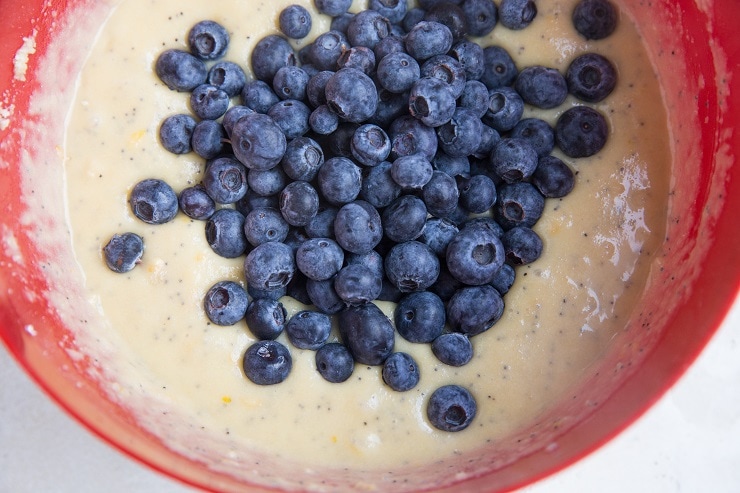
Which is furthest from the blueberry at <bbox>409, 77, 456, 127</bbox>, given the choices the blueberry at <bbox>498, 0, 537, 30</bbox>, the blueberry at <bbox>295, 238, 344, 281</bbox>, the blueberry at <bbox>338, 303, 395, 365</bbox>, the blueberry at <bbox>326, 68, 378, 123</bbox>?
the blueberry at <bbox>338, 303, 395, 365</bbox>

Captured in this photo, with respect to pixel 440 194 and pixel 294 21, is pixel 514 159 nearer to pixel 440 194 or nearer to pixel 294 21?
pixel 440 194

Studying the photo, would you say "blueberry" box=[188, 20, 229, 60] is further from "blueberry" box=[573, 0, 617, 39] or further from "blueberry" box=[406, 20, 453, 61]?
"blueberry" box=[573, 0, 617, 39]

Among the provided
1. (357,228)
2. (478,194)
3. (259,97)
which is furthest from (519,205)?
(259,97)

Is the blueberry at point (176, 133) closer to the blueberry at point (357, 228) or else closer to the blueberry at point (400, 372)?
the blueberry at point (357, 228)

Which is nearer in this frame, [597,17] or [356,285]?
[356,285]

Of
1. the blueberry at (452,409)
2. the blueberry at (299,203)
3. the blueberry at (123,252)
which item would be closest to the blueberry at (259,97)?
the blueberry at (299,203)

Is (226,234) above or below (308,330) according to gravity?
above
